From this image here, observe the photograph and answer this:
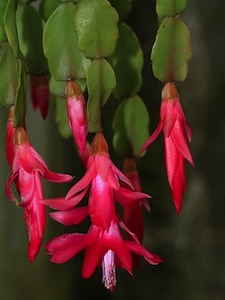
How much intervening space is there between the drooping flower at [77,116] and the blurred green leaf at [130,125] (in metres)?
0.22

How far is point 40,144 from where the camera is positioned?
1985 millimetres

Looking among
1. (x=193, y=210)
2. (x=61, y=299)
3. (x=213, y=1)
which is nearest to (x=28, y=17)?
(x=213, y=1)

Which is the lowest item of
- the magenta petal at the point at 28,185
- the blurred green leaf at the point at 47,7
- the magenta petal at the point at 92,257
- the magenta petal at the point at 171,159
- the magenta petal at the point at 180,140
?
the magenta petal at the point at 92,257

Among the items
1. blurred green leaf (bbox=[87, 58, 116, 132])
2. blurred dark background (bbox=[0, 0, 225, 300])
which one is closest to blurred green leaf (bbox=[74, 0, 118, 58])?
blurred green leaf (bbox=[87, 58, 116, 132])

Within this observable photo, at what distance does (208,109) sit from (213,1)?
0.83ft

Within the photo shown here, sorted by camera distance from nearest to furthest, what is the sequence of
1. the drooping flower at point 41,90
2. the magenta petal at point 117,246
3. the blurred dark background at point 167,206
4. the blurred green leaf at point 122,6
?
the magenta petal at point 117,246 → the blurred green leaf at point 122,6 → the drooping flower at point 41,90 → the blurred dark background at point 167,206

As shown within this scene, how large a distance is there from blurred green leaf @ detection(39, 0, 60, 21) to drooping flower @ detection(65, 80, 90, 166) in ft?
0.53

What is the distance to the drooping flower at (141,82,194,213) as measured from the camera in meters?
0.78

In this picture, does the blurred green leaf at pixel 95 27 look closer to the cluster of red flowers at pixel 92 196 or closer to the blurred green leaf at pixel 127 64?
the cluster of red flowers at pixel 92 196

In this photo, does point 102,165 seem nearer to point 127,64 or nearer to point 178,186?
point 178,186

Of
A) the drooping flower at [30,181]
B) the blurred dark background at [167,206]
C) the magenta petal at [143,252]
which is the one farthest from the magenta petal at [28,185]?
the blurred dark background at [167,206]

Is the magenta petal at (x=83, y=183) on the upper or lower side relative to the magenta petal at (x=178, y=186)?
upper

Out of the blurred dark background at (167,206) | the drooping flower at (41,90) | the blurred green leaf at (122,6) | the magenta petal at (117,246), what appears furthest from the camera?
the blurred dark background at (167,206)

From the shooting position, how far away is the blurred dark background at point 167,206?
175 centimetres
